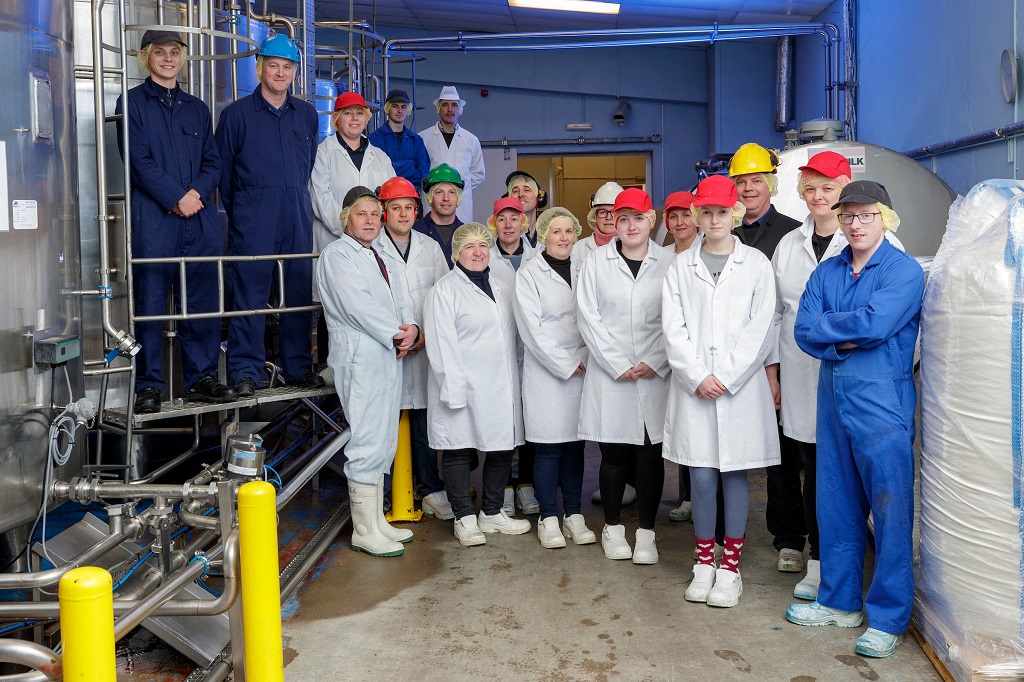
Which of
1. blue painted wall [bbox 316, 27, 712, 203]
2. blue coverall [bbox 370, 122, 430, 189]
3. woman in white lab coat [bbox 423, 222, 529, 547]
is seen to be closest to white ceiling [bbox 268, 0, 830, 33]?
blue painted wall [bbox 316, 27, 712, 203]

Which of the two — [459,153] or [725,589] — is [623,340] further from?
[459,153]

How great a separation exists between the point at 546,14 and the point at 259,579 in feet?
28.9

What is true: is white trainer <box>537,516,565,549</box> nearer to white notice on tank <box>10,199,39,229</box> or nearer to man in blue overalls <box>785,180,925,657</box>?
man in blue overalls <box>785,180,925,657</box>

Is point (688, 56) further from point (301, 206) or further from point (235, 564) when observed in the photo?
point (235, 564)

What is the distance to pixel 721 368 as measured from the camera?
3.76 meters

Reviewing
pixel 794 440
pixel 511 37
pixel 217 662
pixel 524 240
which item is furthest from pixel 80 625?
pixel 511 37

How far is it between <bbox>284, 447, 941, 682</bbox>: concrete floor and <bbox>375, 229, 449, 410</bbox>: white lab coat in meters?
0.74

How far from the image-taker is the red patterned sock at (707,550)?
12.9 ft

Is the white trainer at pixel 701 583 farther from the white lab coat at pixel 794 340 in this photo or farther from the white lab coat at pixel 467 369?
the white lab coat at pixel 467 369

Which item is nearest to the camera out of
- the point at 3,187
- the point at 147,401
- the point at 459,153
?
the point at 3,187

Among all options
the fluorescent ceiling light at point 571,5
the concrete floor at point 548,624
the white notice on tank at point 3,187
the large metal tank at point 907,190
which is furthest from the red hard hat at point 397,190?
the fluorescent ceiling light at point 571,5

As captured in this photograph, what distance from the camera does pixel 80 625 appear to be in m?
1.88

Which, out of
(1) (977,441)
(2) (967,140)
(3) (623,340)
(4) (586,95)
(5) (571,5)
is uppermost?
(5) (571,5)

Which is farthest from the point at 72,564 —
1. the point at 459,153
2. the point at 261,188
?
the point at 459,153
